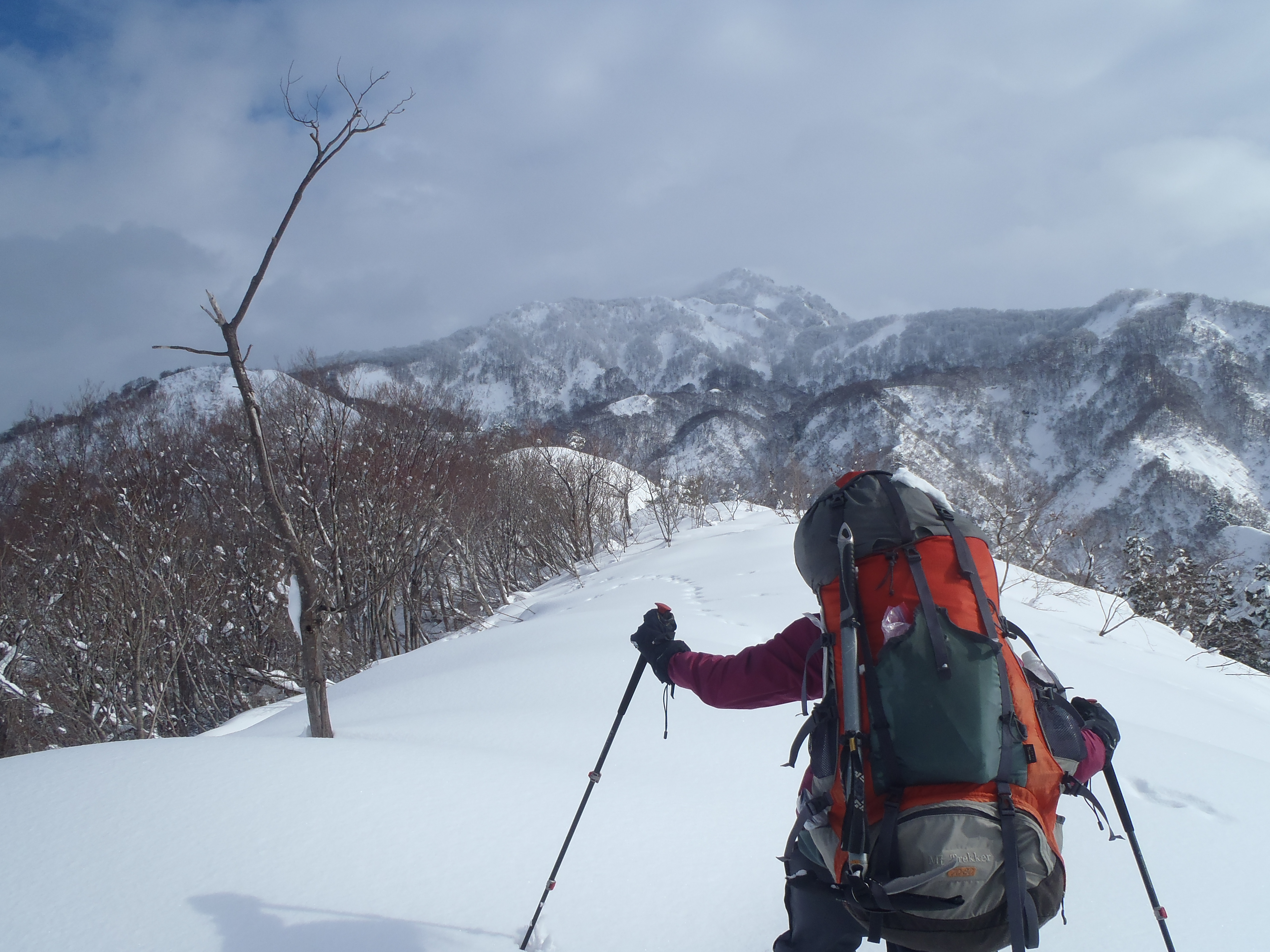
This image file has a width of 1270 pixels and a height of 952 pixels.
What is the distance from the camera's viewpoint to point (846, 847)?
136 centimetres

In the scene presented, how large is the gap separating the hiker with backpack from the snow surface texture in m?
0.92

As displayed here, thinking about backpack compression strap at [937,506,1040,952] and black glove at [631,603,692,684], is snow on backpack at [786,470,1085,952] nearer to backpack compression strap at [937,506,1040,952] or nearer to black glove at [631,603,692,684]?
backpack compression strap at [937,506,1040,952]

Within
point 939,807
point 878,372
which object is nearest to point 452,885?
Result: point 939,807

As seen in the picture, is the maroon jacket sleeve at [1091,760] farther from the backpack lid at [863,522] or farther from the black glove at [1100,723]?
the backpack lid at [863,522]

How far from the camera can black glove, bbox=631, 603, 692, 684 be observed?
2.01m

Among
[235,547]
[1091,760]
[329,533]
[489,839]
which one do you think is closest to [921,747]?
[1091,760]

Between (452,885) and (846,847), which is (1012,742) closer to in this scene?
(846,847)

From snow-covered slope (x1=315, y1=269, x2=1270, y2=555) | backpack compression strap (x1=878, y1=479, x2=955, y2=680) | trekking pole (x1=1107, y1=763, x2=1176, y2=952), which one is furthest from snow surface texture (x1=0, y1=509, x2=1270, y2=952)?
snow-covered slope (x1=315, y1=269, x2=1270, y2=555)

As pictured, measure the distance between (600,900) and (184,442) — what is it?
19086 millimetres

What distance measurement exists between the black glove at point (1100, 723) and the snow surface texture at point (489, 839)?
1118 mm

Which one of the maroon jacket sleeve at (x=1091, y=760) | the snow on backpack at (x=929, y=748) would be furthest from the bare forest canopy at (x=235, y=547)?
the maroon jacket sleeve at (x=1091, y=760)

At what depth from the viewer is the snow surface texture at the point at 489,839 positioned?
6.51 ft

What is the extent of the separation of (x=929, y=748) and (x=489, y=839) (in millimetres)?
1845

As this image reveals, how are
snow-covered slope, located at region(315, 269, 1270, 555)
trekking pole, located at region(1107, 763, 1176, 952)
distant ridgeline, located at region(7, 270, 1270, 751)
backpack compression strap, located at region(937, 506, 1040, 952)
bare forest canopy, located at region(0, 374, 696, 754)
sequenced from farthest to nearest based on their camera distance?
snow-covered slope, located at region(315, 269, 1270, 555)
distant ridgeline, located at region(7, 270, 1270, 751)
bare forest canopy, located at region(0, 374, 696, 754)
trekking pole, located at region(1107, 763, 1176, 952)
backpack compression strap, located at region(937, 506, 1040, 952)
